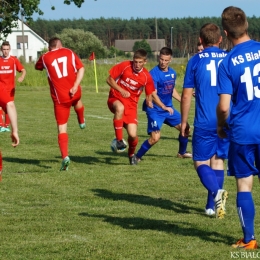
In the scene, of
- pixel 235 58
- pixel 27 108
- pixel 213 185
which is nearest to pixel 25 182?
pixel 213 185

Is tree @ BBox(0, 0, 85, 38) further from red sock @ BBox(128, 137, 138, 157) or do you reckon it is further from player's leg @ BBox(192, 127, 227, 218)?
player's leg @ BBox(192, 127, 227, 218)

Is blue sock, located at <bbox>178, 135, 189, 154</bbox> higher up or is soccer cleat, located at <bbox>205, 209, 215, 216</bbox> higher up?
soccer cleat, located at <bbox>205, 209, 215, 216</bbox>

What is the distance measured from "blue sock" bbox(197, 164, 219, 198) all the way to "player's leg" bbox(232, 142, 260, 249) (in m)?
1.29

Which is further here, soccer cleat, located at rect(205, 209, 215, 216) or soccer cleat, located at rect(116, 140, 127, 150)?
soccer cleat, located at rect(116, 140, 127, 150)

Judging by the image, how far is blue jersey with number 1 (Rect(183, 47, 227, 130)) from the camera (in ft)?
23.0

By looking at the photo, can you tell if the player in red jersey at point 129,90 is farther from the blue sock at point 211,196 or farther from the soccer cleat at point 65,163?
the blue sock at point 211,196

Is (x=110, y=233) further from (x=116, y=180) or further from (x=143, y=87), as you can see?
(x=143, y=87)

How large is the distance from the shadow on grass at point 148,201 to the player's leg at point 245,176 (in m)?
1.92

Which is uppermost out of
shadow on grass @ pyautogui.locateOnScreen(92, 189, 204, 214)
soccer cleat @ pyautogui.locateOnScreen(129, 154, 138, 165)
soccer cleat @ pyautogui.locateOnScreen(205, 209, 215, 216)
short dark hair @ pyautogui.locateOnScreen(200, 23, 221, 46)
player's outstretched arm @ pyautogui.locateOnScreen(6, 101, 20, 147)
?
short dark hair @ pyautogui.locateOnScreen(200, 23, 221, 46)

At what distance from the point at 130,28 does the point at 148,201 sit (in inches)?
4997

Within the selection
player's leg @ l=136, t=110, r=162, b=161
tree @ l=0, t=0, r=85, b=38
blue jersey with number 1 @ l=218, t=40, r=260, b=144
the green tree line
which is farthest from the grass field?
the green tree line

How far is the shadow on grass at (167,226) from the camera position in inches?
243

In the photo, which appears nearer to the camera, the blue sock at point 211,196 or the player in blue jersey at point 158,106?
the blue sock at point 211,196

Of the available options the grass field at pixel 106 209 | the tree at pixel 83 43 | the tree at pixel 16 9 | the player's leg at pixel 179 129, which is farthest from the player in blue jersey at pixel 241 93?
the tree at pixel 83 43
